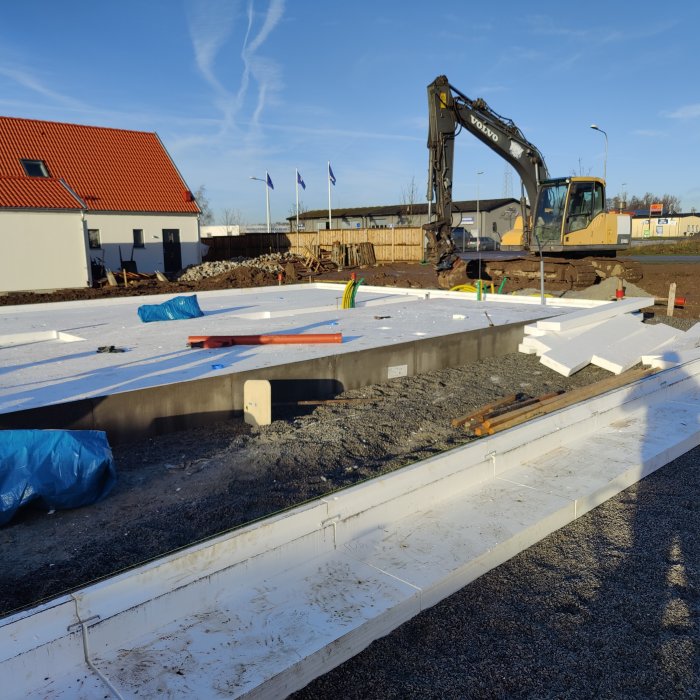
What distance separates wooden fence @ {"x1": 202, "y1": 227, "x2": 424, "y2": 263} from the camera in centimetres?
3281

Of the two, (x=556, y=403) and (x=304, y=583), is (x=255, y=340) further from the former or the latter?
(x=304, y=583)

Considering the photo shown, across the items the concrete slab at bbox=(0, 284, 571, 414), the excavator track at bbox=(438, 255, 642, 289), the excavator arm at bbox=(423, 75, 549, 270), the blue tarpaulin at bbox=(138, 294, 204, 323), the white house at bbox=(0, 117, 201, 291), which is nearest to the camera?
the concrete slab at bbox=(0, 284, 571, 414)

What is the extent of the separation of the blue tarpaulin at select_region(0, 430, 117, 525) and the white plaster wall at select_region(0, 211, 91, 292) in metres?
18.1

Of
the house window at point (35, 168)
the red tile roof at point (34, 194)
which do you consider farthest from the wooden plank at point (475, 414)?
the house window at point (35, 168)

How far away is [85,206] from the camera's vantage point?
21.4 m

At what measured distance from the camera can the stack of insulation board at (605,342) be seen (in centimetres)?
930

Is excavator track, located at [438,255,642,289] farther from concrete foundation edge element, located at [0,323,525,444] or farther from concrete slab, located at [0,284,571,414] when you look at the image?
concrete foundation edge element, located at [0,323,525,444]

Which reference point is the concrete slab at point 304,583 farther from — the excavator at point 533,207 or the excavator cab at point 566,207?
the excavator cab at point 566,207

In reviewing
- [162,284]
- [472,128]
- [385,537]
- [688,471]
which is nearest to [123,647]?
[385,537]

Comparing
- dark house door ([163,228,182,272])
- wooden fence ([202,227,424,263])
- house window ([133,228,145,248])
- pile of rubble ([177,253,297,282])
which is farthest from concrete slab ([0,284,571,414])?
wooden fence ([202,227,424,263])

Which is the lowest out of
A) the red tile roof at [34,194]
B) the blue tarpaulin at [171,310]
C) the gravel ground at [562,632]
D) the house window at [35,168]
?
the gravel ground at [562,632]

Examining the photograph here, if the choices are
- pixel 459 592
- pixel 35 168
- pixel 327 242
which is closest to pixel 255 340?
pixel 459 592

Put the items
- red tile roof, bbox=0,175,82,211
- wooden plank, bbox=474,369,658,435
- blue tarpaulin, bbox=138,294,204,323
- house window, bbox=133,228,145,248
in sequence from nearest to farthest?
wooden plank, bbox=474,369,658,435
blue tarpaulin, bbox=138,294,204,323
red tile roof, bbox=0,175,82,211
house window, bbox=133,228,145,248

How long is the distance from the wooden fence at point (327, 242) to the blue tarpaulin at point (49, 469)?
28841 millimetres
